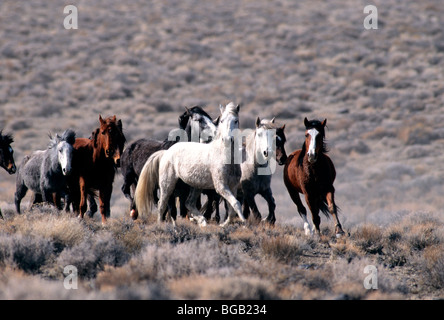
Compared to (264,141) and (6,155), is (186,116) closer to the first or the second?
(264,141)

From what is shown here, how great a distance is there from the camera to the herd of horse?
10578 mm

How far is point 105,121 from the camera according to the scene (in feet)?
36.9

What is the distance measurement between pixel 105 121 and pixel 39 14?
132 ft

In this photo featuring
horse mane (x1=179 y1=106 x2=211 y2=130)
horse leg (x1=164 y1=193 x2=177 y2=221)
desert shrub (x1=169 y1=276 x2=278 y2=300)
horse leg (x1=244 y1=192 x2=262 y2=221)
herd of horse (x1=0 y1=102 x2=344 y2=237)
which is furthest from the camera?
horse mane (x1=179 y1=106 x2=211 y2=130)

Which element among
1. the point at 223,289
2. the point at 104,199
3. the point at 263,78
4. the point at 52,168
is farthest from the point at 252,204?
the point at 263,78

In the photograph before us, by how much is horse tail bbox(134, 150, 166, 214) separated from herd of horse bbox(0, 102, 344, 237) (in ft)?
0.07

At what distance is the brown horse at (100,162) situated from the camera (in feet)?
36.1

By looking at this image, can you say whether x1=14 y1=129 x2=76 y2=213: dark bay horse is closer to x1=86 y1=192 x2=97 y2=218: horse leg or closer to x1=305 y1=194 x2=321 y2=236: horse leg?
x1=86 y1=192 x2=97 y2=218: horse leg

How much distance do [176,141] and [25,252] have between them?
5.21 m

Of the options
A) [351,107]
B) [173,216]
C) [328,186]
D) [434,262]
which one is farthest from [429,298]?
[351,107]

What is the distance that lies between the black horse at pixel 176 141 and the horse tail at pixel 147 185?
39cm

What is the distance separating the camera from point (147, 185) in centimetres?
1177

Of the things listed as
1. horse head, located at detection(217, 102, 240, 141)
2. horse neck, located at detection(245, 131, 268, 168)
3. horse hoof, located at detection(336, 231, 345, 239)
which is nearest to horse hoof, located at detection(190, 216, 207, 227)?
horse neck, located at detection(245, 131, 268, 168)
